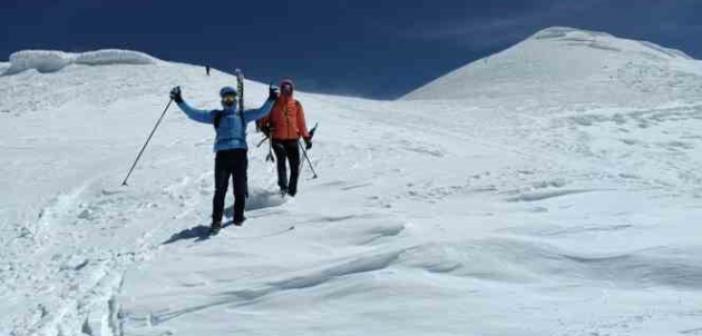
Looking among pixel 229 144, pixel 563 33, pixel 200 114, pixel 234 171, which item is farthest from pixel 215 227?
pixel 563 33

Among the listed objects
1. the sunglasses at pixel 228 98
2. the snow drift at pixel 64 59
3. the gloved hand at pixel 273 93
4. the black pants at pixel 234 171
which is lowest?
the black pants at pixel 234 171

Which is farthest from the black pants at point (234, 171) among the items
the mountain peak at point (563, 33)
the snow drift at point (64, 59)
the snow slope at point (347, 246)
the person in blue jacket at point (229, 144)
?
the mountain peak at point (563, 33)

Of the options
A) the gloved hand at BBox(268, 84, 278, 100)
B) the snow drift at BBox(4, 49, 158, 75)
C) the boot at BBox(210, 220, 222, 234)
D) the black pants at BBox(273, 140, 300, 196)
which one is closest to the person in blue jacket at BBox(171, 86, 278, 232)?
the boot at BBox(210, 220, 222, 234)

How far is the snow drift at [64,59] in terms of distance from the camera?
3077cm

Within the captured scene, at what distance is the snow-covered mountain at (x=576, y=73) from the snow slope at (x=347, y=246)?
17.2m

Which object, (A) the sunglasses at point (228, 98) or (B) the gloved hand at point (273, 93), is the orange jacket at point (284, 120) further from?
(A) the sunglasses at point (228, 98)

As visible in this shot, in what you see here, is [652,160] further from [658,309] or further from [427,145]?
[658,309]

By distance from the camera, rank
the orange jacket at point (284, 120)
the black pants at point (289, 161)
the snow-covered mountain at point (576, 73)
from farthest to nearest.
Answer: the snow-covered mountain at point (576, 73), the orange jacket at point (284, 120), the black pants at point (289, 161)

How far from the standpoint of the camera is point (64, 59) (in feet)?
102

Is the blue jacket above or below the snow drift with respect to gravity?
below

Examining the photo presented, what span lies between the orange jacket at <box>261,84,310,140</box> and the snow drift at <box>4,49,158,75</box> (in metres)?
21.7

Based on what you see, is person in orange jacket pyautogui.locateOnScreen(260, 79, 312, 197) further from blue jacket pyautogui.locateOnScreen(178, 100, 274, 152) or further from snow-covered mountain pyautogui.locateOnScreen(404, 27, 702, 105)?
snow-covered mountain pyautogui.locateOnScreen(404, 27, 702, 105)

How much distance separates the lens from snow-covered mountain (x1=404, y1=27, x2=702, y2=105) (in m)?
33.0

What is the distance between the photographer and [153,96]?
76.7 ft
